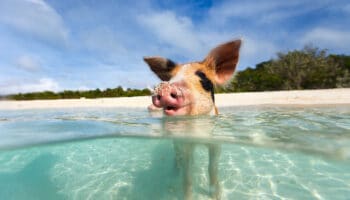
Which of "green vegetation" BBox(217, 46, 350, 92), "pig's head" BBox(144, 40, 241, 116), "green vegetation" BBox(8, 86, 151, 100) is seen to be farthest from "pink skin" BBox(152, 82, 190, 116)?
"green vegetation" BBox(217, 46, 350, 92)

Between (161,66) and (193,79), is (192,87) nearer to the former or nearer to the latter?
(193,79)

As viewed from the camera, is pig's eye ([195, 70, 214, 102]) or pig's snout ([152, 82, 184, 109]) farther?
pig's eye ([195, 70, 214, 102])

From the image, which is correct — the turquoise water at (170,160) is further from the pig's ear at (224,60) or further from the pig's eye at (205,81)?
the pig's ear at (224,60)

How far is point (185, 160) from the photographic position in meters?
4.53

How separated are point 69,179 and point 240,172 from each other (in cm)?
382

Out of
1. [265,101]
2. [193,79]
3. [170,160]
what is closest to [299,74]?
[265,101]

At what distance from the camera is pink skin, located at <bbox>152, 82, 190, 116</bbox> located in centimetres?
388

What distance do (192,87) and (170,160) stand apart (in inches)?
130

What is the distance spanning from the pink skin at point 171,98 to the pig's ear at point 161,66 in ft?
2.62

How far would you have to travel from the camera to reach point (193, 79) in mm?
4449

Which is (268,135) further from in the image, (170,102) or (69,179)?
(69,179)

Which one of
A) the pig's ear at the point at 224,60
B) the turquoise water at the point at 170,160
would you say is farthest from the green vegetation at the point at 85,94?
the pig's ear at the point at 224,60

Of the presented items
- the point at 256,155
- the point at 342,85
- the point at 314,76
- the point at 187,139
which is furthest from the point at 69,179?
the point at 314,76

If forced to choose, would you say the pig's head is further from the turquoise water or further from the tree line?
the tree line
